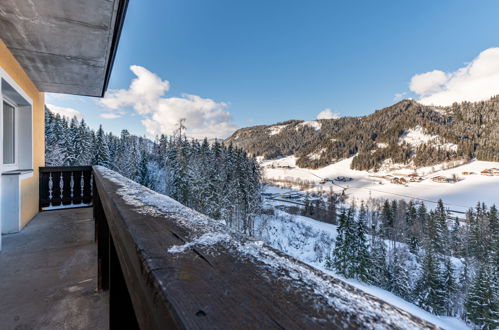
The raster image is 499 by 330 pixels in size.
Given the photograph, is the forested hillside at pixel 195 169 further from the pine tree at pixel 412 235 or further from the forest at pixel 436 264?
the pine tree at pixel 412 235

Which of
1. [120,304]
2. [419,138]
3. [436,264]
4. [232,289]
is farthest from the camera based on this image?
[419,138]

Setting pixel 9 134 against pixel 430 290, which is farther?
pixel 430 290

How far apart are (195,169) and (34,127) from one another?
16.1 m

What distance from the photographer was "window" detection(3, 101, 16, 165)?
336 cm

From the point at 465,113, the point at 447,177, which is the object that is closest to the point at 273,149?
the point at 447,177

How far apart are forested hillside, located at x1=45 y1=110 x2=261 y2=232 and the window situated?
15.2 meters

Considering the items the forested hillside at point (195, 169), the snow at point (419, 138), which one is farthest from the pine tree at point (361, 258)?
the snow at point (419, 138)

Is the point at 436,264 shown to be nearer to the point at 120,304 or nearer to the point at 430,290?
the point at 430,290

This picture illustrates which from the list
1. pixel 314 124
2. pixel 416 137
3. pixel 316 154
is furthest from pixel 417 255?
pixel 314 124

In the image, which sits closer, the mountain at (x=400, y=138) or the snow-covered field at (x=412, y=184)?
the snow-covered field at (x=412, y=184)

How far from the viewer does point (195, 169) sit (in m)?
20.0

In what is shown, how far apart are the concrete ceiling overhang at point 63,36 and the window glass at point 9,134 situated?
63 centimetres

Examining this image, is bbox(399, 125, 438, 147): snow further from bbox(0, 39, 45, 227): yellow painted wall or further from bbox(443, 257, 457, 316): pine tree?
bbox(0, 39, 45, 227): yellow painted wall

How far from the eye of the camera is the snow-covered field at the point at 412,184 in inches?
1767
